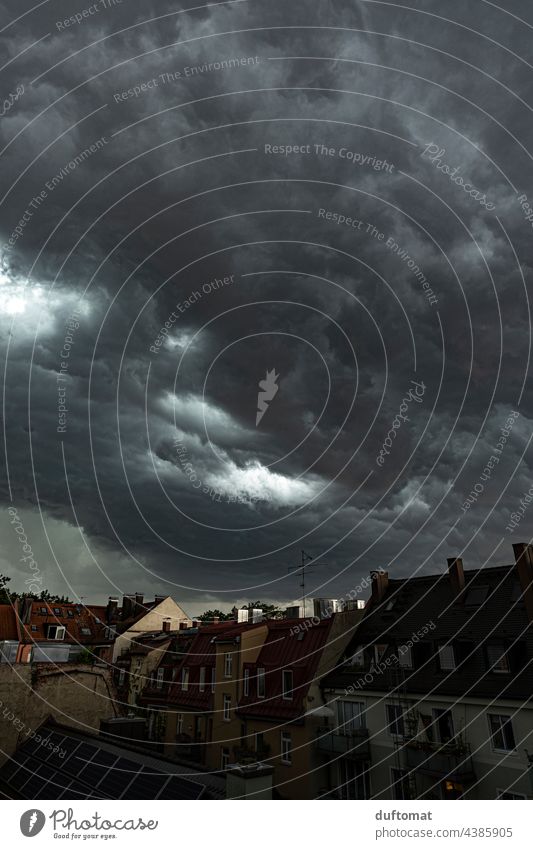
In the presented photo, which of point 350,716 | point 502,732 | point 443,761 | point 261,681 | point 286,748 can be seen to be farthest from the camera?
point 261,681

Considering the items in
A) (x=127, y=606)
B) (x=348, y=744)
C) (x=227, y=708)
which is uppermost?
(x=127, y=606)

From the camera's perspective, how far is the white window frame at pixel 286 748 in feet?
96.2

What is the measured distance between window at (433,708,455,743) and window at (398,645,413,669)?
314 centimetres

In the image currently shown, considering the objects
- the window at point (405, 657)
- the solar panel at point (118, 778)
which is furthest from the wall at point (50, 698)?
the window at point (405, 657)

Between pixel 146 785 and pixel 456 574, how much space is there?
21045mm

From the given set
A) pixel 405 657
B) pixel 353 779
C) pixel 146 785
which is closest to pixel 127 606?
pixel 353 779

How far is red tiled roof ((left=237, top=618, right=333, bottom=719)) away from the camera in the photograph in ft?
102

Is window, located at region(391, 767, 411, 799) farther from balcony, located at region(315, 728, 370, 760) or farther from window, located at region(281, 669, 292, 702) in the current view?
window, located at region(281, 669, 292, 702)

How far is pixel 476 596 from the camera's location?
1169 inches

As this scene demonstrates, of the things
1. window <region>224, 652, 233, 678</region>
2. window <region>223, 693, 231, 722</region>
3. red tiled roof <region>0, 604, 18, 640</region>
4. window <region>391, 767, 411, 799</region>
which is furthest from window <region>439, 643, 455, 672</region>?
red tiled roof <region>0, 604, 18, 640</region>

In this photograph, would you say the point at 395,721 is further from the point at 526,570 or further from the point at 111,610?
the point at 111,610

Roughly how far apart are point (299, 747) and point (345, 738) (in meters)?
3.05
